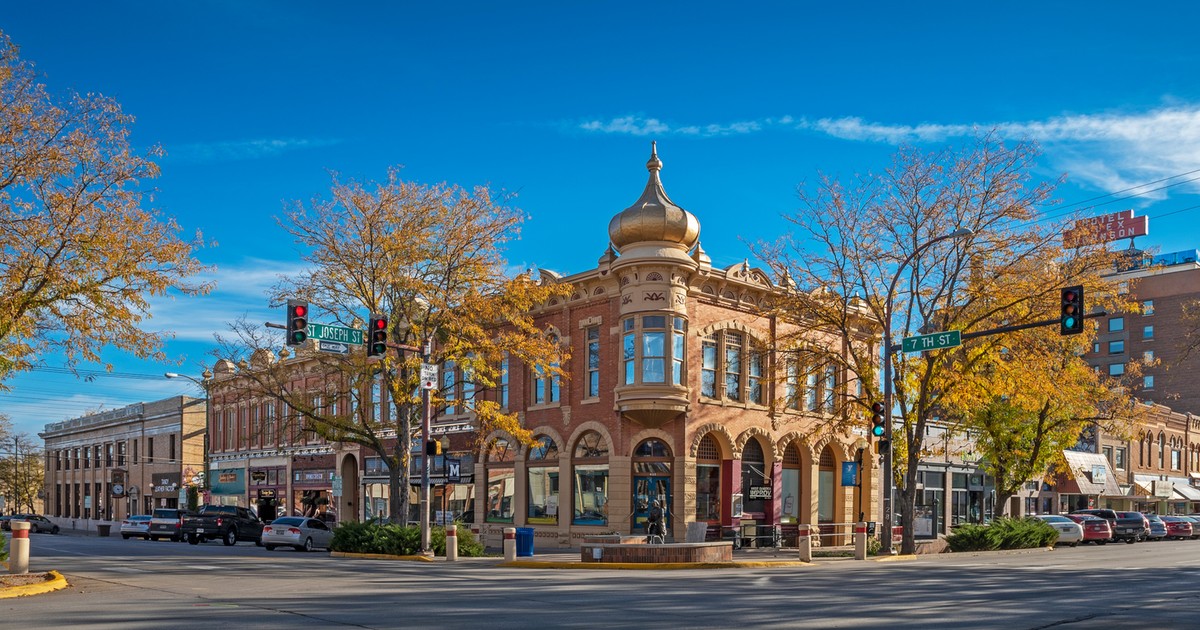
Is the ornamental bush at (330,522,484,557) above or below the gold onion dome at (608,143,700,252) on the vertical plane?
below

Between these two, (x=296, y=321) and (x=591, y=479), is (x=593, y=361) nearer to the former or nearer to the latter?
(x=591, y=479)

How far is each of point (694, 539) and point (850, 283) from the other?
9678 mm

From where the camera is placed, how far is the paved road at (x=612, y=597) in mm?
13516

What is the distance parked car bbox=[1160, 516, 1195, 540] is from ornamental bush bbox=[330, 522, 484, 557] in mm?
35589

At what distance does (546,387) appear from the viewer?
134 ft

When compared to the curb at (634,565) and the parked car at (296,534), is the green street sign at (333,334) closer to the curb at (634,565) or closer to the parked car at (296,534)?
the curb at (634,565)

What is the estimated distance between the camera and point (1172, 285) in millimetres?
96250

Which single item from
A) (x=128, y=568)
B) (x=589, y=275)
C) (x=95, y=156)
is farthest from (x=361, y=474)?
(x=95, y=156)

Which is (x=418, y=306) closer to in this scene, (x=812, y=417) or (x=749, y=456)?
(x=749, y=456)

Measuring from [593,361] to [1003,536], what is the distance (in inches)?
585

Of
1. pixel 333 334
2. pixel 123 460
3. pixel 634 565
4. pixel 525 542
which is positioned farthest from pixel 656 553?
pixel 123 460

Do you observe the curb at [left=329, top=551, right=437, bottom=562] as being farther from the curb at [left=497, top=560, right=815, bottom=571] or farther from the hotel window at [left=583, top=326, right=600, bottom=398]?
the hotel window at [left=583, top=326, right=600, bottom=398]

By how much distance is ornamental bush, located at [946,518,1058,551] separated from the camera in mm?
34656

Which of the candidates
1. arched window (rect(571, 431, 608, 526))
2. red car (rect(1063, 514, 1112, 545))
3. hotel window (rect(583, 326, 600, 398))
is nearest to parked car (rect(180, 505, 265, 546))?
arched window (rect(571, 431, 608, 526))
